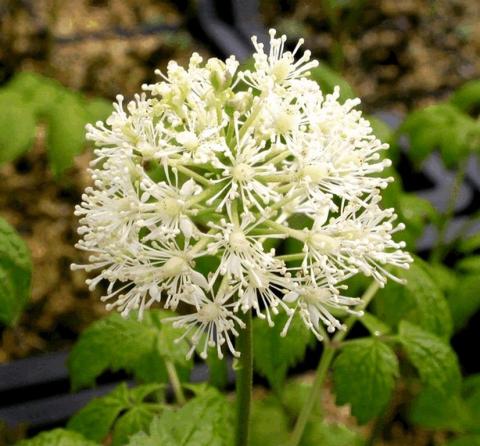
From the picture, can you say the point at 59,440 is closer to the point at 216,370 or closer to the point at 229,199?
the point at 216,370

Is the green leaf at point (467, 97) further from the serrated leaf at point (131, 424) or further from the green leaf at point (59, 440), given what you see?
the green leaf at point (59, 440)

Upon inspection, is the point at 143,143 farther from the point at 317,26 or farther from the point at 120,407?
the point at 317,26

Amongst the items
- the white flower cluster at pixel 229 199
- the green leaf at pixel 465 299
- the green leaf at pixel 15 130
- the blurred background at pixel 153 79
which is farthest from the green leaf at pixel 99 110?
the green leaf at pixel 465 299

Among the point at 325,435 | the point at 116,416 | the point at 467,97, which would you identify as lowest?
the point at 325,435

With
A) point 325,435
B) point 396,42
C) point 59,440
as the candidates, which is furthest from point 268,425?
point 396,42

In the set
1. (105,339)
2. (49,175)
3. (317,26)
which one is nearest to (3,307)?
(105,339)

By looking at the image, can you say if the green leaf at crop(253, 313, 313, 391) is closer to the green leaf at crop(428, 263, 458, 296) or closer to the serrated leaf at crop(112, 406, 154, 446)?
the serrated leaf at crop(112, 406, 154, 446)
